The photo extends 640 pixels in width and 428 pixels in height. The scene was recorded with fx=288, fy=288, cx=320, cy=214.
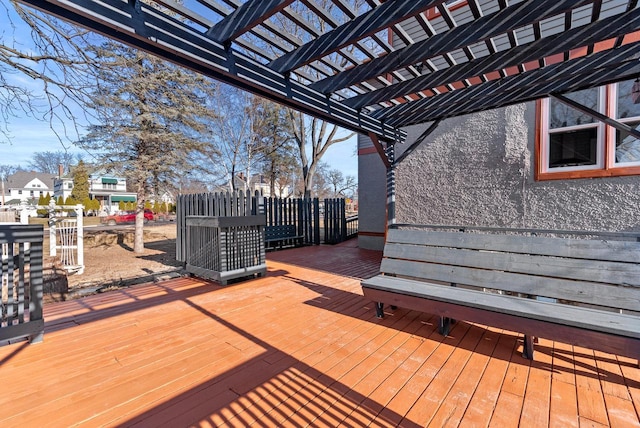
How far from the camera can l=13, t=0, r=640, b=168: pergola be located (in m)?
1.96

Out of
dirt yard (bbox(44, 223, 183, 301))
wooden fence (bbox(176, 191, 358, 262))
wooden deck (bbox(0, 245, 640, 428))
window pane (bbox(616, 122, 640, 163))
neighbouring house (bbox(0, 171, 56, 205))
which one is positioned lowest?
dirt yard (bbox(44, 223, 183, 301))

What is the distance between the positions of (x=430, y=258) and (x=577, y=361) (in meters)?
1.48

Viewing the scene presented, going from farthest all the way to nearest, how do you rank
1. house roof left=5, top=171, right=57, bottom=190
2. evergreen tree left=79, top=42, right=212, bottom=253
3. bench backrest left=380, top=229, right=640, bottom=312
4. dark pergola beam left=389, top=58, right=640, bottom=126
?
house roof left=5, top=171, right=57, bottom=190, evergreen tree left=79, top=42, right=212, bottom=253, dark pergola beam left=389, top=58, right=640, bottom=126, bench backrest left=380, top=229, right=640, bottom=312

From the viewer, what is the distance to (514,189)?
15.0 feet

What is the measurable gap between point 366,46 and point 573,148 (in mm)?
3603

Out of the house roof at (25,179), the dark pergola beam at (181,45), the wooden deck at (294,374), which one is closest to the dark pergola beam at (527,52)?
the dark pergola beam at (181,45)

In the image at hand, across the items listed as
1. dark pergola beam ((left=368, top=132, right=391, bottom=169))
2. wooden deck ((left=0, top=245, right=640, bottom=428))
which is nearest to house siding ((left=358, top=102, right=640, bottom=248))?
dark pergola beam ((left=368, top=132, right=391, bottom=169))

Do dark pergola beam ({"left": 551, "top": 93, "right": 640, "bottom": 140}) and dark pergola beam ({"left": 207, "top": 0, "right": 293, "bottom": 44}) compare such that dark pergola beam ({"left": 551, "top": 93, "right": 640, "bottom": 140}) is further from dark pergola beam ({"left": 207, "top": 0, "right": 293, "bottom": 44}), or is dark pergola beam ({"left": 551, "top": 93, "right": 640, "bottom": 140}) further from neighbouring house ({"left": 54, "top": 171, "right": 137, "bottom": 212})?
neighbouring house ({"left": 54, "top": 171, "right": 137, "bottom": 212})

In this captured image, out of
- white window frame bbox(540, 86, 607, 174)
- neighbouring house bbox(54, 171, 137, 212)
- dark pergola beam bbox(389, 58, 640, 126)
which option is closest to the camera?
dark pergola beam bbox(389, 58, 640, 126)

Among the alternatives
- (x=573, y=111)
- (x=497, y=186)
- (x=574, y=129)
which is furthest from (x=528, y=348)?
(x=573, y=111)

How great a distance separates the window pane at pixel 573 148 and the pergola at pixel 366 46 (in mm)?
1272

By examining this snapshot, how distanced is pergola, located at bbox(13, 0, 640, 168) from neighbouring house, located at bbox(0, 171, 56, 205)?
62922 mm

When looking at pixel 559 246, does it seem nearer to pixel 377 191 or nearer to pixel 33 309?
pixel 33 309

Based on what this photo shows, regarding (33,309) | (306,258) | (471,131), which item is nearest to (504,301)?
(471,131)
